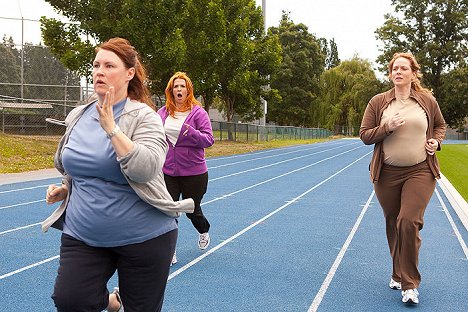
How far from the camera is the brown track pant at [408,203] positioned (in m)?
4.63

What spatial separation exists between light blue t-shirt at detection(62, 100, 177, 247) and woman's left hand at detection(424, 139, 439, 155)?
9.35 ft

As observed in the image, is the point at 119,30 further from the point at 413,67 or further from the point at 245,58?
the point at 413,67


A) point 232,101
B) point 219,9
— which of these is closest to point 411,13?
point 232,101

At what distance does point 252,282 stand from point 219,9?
28.0 m

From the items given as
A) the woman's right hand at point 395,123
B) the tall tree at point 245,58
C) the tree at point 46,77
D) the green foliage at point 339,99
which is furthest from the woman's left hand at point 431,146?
the green foliage at point 339,99

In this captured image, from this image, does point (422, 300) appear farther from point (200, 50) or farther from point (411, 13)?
point (411, 13)

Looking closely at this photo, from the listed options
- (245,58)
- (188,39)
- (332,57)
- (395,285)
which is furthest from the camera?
(332,57)

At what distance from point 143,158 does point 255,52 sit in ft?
120

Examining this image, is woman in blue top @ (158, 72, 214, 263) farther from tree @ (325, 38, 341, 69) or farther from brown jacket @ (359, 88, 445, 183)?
tree @ (325, 38, 341, 69)

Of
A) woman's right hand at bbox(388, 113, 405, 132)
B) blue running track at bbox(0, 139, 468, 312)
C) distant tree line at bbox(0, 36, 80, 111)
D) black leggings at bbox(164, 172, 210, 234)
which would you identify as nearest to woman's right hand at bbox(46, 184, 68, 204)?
blue running track at bbox(0, 139, 468, 312)

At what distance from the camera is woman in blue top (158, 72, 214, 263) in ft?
18.5

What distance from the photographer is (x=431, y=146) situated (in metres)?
4.68

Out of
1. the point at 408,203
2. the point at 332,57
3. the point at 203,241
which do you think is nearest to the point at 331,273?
the point at 408,203

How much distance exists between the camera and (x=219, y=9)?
31.6m
